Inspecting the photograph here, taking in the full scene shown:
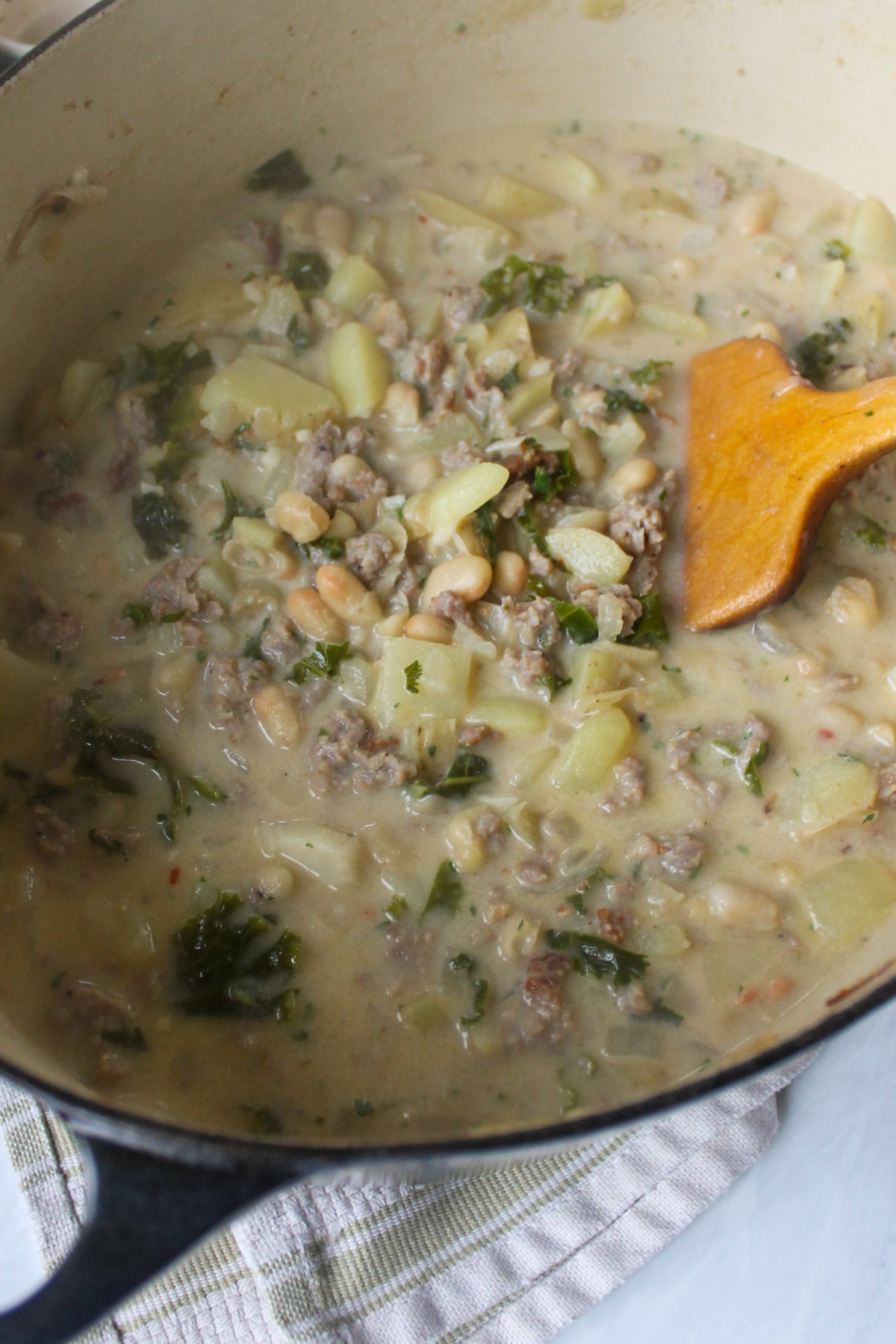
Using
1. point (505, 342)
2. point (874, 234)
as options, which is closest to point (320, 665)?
point (505, 342)

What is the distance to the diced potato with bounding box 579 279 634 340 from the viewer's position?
3.47 m

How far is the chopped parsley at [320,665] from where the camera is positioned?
9.80 feet

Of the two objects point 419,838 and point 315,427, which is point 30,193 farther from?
point 419,838

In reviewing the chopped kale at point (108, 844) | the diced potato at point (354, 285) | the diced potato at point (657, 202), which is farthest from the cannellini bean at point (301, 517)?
the diced potato at point (657, 202)

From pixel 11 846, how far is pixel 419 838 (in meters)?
0.97

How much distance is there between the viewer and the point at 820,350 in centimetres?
344

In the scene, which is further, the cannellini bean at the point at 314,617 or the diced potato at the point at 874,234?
the diced potato at the point at 874,234

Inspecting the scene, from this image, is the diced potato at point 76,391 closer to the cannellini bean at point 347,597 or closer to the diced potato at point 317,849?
the cannellini bean at point 347,597

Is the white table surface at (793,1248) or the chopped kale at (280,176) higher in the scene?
the chopped kale at (280,176)

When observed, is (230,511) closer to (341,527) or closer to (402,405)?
(341,527)

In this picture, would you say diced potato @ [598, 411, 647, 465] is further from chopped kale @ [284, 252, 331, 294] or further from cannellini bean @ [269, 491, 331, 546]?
chopped kale @ [284, 252, 331, 294]

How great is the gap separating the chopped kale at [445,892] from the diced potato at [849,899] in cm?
82

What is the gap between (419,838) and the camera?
2.84 metres

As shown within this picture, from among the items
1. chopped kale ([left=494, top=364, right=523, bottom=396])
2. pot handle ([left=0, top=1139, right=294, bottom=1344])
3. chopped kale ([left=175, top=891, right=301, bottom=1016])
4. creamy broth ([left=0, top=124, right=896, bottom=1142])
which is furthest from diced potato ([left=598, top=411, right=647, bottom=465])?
pot handle ([left=0, top=1139, right=294, bottom=1344])
